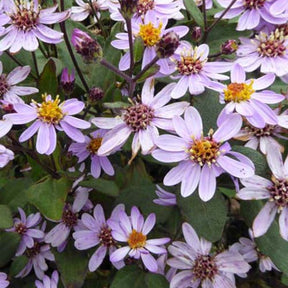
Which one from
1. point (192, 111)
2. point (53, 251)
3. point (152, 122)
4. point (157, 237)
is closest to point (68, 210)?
point (53, 251)

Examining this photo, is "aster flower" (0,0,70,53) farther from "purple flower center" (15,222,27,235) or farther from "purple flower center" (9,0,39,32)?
"purple flower center" (15,222,27,235)

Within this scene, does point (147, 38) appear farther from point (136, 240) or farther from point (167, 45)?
Answer: point (136, 240)

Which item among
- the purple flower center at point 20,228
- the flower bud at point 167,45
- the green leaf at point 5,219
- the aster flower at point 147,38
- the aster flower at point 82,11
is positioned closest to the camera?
the flower bud at point 167,45

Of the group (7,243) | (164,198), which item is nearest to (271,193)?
(164,198)

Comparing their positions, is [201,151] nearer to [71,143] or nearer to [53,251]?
[71,143]

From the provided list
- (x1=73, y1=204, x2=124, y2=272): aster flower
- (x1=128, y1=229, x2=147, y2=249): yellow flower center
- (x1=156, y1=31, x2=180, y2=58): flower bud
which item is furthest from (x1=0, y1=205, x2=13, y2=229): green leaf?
(x1=156, y1=31, x2=180, y2=58): flower bud

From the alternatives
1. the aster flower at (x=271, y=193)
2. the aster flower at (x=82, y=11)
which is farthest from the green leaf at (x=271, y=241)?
the aster flower at (x=82, y=11)

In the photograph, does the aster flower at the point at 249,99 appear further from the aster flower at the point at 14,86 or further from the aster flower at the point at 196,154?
the aster flower at the point at 14,86
